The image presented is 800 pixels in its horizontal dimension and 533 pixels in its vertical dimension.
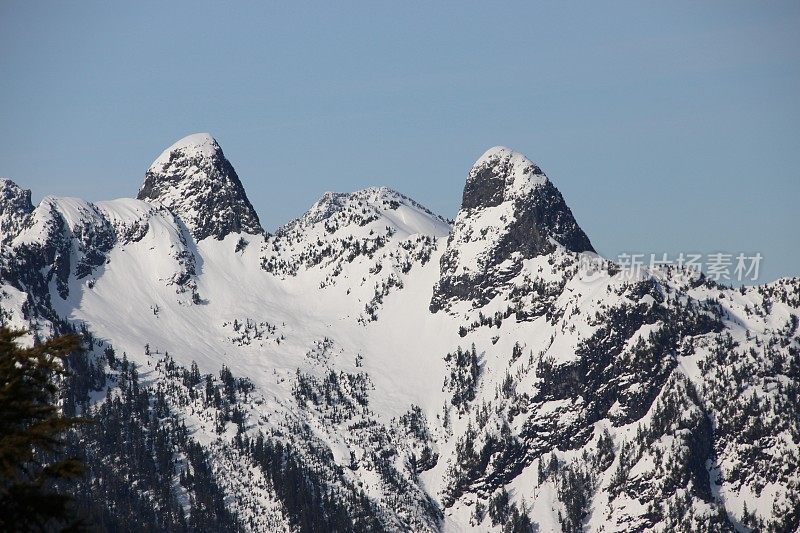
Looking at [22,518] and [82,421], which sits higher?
[82,421]

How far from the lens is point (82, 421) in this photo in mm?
51094

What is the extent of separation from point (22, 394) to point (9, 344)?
6.46 ft

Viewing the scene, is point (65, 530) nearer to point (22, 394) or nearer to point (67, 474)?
point (67, 474)

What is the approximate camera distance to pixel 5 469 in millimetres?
48438

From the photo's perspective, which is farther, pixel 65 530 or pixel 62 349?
pixel 62 349

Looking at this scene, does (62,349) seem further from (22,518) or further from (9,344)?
(22,518)

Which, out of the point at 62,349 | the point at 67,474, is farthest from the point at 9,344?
the point at 67,474

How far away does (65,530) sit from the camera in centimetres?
4778

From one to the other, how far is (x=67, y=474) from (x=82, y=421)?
2.65m

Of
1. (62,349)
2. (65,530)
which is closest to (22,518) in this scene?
(65,530)

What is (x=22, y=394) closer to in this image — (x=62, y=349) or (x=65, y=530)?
(x=62, y=349)

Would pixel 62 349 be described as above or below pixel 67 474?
above

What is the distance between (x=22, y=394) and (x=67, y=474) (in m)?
3.50

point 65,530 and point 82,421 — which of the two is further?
point 82,421
